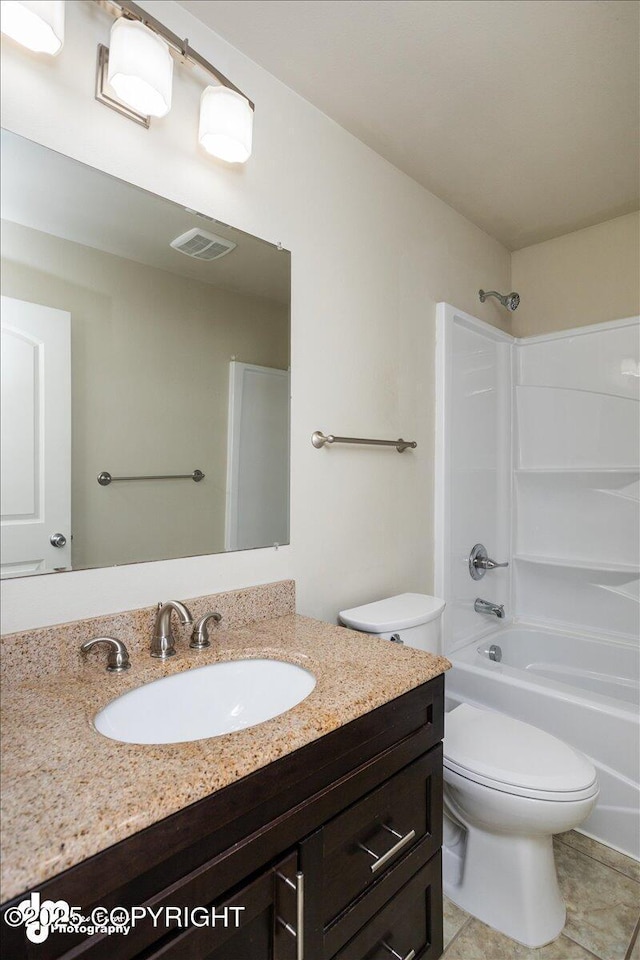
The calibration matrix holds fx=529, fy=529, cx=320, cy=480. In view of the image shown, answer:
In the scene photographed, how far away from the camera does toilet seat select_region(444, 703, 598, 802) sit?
53.9 inches

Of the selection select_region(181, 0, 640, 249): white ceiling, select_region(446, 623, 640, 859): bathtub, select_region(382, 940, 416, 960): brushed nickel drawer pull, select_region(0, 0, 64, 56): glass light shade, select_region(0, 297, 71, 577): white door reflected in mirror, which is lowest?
select_region(382, 940, 416, 960): brushed nickel drawer pull

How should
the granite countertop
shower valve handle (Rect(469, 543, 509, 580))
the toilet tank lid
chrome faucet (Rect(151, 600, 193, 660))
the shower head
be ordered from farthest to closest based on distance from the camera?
the shower head
shower valve handle (Rect(469, 543, 509, 580))
the toilet tank lid
chrome faucet (Rect(151, 600, 193, 660))
the granite countertop

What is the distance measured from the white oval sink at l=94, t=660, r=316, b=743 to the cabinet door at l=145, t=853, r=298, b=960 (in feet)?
1.04

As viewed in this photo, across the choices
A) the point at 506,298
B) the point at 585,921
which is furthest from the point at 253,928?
the point at 506,298

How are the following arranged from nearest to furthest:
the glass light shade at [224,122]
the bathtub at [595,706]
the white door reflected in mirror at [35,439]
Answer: the white door reflected in mirror at [35,439] → the glass light shade at [224,122] → the bathtub at [595,706]

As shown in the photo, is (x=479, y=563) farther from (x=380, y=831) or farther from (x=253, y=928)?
(x=253, y=928)

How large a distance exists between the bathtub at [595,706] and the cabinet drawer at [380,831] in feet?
2.67

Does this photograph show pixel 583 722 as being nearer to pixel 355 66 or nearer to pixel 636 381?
pixel 636 381

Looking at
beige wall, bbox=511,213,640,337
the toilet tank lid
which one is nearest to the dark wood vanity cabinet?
the toilet tank lid

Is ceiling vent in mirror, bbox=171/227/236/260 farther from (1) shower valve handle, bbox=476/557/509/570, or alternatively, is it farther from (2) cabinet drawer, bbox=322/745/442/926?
(1) shower valve handle, bbox=476/557/509/570

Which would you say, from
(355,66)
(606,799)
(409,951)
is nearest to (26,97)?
(355,66)

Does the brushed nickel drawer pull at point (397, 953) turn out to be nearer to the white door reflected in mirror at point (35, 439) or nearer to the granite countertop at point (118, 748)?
the granite countertop at point (118, 748)

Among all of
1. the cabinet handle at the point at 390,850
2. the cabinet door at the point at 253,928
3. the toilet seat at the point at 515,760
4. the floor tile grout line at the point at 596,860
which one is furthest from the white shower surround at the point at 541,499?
the cabinet door at the point at 253,928

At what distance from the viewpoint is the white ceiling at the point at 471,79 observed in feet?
4.43
